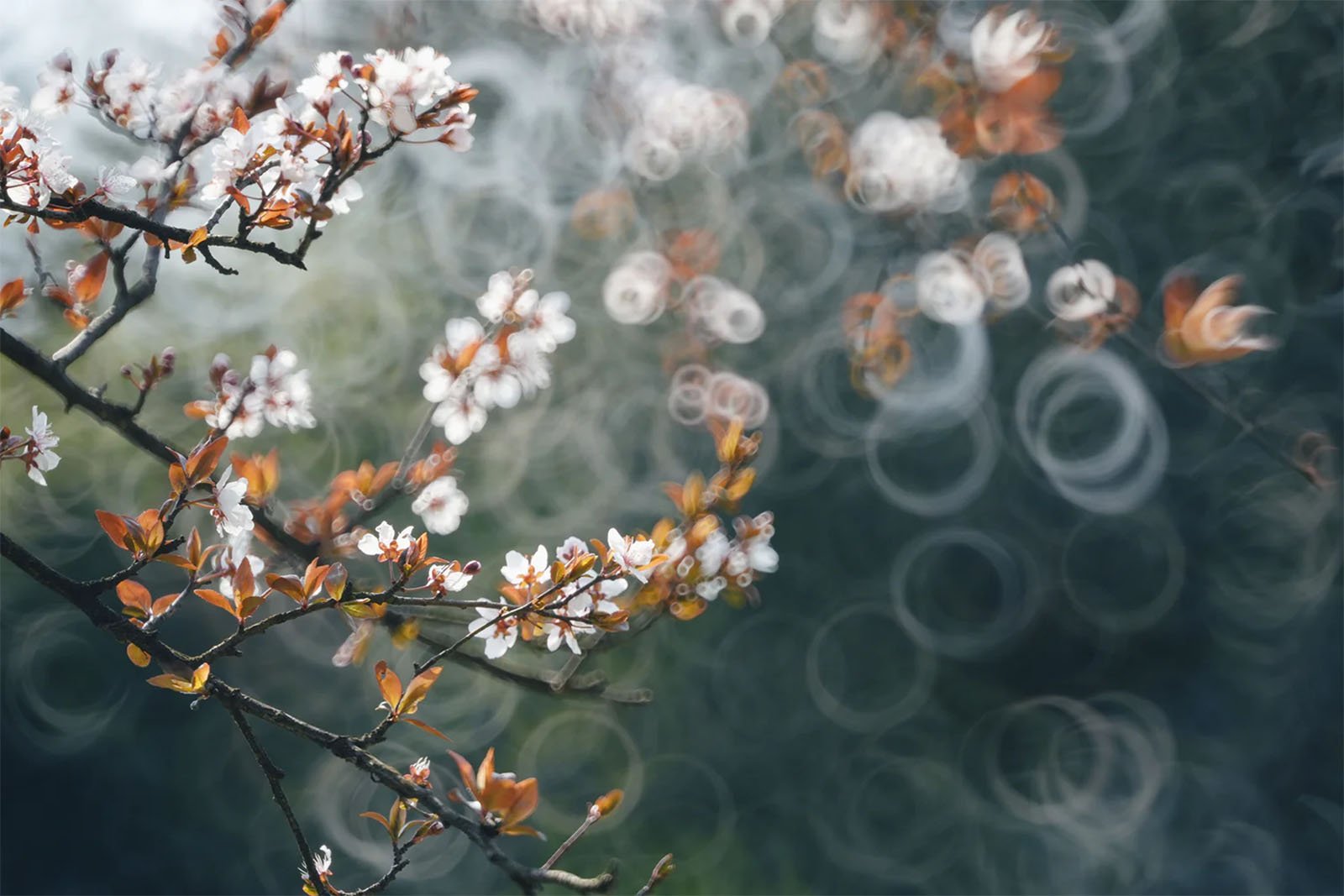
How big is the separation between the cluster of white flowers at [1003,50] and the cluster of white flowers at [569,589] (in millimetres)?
1427

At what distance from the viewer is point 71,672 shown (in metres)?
3.12

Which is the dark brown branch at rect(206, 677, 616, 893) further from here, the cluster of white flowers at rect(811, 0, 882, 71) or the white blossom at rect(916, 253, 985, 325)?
the cluster of white flowers at rect(811, 0, 882, 71)

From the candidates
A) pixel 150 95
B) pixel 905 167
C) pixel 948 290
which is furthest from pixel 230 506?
pixel 948 290

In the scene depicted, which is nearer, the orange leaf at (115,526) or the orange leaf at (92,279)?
the orange leaf at (115,526)

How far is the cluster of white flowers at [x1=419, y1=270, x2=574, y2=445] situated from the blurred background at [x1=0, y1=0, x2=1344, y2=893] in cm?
180

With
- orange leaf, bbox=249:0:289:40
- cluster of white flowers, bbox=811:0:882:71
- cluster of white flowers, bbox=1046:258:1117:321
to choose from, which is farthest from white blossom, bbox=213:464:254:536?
cluster of white flowers, bbox=811:0:882:71

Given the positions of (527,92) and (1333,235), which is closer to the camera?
(1333,235)

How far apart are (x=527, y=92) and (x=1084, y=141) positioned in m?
1.92

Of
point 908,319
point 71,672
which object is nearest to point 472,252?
point 908,319

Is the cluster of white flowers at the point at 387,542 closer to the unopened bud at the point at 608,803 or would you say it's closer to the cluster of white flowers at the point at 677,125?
the unopened bud at the point at 608,803

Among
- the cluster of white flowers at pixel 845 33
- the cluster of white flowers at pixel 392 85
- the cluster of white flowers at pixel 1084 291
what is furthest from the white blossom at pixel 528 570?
the cluster of white flowers at pixel 845 33

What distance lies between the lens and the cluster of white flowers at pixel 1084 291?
1554 millimetres

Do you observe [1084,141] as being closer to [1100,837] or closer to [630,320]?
[630,320]

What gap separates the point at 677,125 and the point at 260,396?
2.29 m
